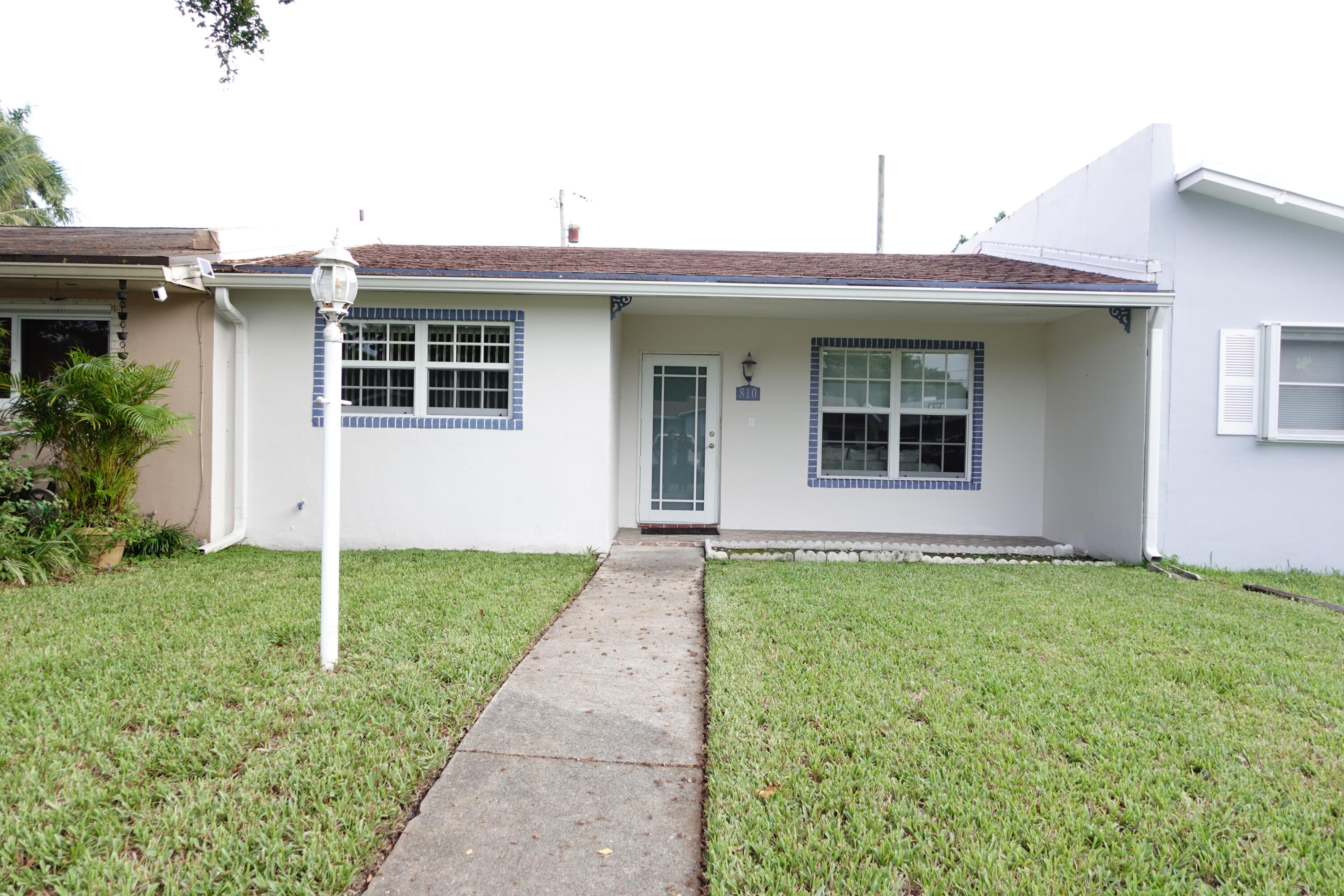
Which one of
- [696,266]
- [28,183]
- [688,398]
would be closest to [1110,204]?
[696,266]

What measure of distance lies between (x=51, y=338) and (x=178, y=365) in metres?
1.51

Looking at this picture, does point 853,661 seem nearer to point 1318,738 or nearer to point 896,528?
point 1318,738

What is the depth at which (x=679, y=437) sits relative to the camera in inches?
376

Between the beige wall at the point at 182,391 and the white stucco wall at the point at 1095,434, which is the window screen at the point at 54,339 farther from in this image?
the white stucco wall at the point at 1095,434

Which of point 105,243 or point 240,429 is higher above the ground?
point 105,243

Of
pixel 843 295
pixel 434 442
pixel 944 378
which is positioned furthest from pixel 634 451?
pixel 944 378

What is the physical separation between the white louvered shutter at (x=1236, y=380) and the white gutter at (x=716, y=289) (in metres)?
0.85

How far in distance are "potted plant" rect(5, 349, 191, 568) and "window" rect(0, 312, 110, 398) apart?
2.85 ft

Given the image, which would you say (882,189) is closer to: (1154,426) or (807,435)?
(807,435)

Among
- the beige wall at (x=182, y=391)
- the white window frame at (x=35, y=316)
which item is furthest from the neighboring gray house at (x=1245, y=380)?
the white window frame at (x=35, y=316)

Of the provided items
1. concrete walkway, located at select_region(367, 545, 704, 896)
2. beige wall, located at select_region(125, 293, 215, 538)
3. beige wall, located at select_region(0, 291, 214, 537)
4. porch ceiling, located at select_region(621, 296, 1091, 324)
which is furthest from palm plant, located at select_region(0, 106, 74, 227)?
concrete walkway, located at select_region(367, 545, 704, 896)

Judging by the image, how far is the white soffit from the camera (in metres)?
7.09

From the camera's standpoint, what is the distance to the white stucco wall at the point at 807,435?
31.2ft

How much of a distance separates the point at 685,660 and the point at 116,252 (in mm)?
7183
